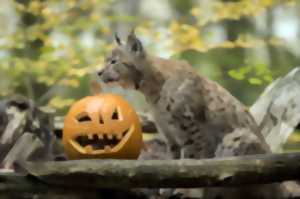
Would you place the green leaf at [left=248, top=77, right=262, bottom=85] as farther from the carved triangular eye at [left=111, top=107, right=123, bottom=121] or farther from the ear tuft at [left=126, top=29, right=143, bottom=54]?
the carved triangular eye at [left=111, top=107, right=123, bottom=121]

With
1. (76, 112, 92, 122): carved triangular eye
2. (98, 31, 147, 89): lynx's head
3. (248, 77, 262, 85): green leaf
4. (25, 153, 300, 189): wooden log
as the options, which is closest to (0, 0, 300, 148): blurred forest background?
(248, 77, 262, 85): green leaf

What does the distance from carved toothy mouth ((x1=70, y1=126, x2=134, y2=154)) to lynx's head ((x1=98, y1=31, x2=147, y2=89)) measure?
0.45 metres

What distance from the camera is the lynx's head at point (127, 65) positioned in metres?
2.87

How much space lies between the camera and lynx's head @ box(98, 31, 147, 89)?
287 centimetres

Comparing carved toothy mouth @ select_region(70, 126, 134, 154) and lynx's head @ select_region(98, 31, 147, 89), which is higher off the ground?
lynx's head @ select_region(98, 31, 147, 89)

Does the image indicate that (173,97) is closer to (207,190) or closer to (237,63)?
(207,190)

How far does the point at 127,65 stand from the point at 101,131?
0.56m

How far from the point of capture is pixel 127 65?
2869mm

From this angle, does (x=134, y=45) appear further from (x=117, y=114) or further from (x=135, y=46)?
(x=117, y=114)

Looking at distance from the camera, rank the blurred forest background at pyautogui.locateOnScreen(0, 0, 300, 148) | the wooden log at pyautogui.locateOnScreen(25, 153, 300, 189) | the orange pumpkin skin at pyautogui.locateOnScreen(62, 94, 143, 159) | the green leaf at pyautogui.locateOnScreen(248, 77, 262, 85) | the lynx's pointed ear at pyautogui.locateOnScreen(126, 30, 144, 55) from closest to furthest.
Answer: the wooden log at pyautogui.locateOnScreen(25, 153, 300, 189), the orange pumpkin skin at pyautogui.locateOnScreen(62, 94, 143, 159), the lynx's pointed ear at pyautogui.locateOnScreen(126, 30, 144, 55), the green leaf at pyautogui.locateOnScreen(248, 77, 262, 85), the blurred forest background at pyautogui.locateOnScreen(0, 0, 300, 148)

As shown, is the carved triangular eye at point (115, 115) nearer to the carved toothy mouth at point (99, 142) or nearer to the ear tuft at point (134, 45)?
the carved toothy mouth at point (99, 142)

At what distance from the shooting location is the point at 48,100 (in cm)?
539

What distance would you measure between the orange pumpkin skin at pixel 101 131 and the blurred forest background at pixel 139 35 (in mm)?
2562

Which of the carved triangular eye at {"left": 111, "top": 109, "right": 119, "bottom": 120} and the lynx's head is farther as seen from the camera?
the lynx's head
